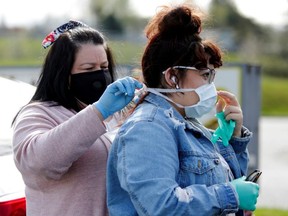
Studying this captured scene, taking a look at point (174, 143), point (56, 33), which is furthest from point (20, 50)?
point (174, 143)

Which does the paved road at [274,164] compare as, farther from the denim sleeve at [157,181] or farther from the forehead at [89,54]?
the denim sleeve at [157,181]

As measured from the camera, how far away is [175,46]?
279 cm

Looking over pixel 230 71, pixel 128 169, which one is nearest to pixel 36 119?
pixel 128 169

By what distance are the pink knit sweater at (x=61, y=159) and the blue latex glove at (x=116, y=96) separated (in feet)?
0.14

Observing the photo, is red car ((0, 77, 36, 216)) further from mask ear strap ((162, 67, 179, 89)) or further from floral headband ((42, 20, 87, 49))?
mask ear strap ((162, 67, 179, 89))

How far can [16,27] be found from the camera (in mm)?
51656

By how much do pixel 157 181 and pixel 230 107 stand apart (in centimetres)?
71

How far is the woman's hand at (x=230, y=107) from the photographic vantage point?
316cm

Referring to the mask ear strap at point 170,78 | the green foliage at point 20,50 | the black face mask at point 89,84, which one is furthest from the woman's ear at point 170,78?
the green foliage at point 20,50

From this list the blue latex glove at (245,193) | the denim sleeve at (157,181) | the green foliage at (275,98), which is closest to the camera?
the denim sleeve at (157,181)

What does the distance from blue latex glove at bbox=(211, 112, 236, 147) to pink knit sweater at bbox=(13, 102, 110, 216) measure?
0.44 metres

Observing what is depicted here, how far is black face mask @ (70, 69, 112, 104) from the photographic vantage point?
3.09 metres

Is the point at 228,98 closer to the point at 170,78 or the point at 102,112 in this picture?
the point at 170,78

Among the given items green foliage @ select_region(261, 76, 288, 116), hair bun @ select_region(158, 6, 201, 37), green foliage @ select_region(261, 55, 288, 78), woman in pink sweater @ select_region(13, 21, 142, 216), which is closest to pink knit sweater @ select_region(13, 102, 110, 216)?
woman in pink sweater @ select_region(13, 21, 142, 216)
